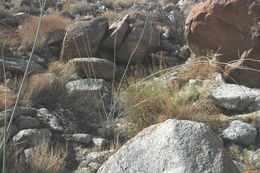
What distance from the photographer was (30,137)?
4051mm

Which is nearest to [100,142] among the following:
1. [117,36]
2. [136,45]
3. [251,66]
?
[251,66]

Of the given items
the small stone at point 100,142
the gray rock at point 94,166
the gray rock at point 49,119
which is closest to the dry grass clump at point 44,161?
the gray rock at point 94,166

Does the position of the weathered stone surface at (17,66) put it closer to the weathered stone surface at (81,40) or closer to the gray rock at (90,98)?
the gray rock at (90,98)

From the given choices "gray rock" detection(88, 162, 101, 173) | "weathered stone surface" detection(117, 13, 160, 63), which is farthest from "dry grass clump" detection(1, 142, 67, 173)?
"weathered stone surface" detection(117, 13, 160, 63)

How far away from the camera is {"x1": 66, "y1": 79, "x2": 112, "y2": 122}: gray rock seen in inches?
201

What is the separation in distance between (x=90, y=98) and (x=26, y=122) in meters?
1.18

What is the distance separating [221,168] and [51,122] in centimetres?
245

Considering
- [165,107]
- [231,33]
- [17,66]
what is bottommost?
[165,107]

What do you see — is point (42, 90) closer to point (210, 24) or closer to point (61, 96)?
point (61, 96)

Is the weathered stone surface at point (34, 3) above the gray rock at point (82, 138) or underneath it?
above

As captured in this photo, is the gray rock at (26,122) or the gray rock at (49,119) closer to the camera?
the gray rock at (26,122)

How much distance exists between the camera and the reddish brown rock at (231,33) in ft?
18.9

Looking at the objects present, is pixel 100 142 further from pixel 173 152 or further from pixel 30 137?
pixel 173 152

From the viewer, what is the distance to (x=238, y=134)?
437cm
